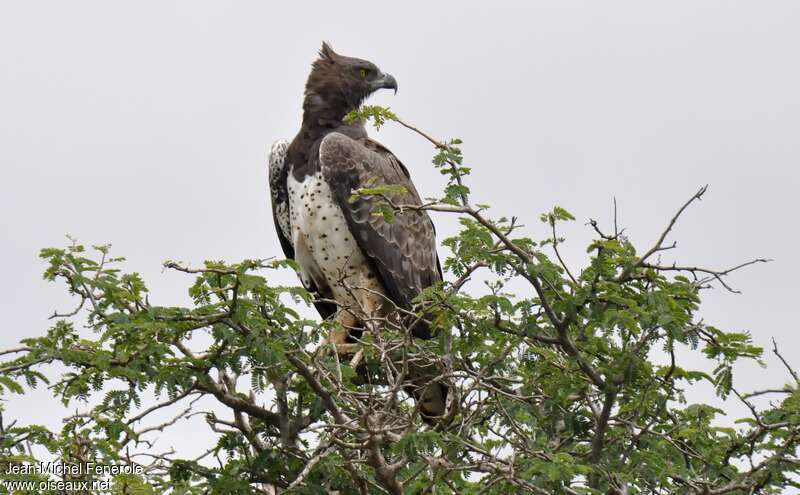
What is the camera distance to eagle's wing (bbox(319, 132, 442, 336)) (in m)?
9.60

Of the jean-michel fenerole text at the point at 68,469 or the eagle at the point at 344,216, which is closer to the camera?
the jean-michel fenerole text at the point at 68,469

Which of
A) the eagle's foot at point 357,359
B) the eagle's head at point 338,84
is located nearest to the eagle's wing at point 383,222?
the eagle's head at point 338,84

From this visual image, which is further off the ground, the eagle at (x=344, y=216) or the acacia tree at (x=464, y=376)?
the eagle at (x=344, y=216)

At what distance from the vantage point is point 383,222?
385 inches

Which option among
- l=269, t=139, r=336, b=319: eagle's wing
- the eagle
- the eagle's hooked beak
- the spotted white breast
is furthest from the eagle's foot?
the eagle's hooked beak

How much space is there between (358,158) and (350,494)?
355cm

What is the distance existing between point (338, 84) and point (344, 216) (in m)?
1.55

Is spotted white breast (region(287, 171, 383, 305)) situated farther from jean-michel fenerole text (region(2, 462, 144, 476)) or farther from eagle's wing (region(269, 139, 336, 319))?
jean-michel fenerole text (region(2, 462, 144, 476))

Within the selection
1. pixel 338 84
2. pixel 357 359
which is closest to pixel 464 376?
pixel 357 359

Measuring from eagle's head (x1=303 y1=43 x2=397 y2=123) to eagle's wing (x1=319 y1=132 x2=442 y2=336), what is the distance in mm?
437

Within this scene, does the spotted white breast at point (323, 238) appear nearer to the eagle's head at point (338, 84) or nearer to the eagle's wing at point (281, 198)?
the eagle's wing at point (281, 198)

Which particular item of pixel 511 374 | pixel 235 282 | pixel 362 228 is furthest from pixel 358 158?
pixel 235 282

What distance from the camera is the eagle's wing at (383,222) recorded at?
378 inches

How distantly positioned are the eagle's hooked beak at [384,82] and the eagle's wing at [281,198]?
3.40ft
